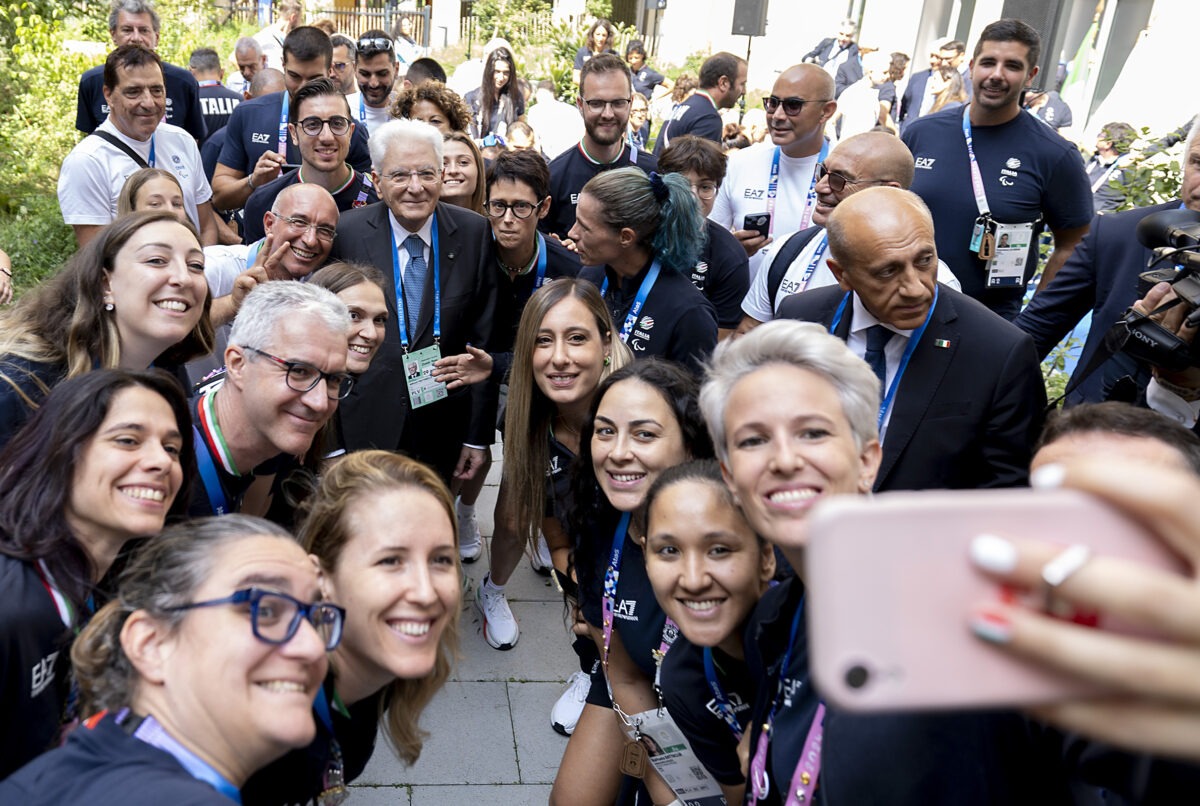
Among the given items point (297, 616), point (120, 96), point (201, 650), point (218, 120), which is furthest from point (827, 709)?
point (218, 120)

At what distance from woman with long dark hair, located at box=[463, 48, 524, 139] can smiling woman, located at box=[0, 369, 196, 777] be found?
6596 millimetres

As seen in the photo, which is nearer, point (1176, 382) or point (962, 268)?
point (1176, 382)

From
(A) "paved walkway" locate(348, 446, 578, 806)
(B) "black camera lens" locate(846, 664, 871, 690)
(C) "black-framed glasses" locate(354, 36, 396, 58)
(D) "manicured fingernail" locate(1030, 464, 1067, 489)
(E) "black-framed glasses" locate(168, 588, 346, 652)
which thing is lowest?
(A) "paved walkway" locate(348, 446, 578, 806)

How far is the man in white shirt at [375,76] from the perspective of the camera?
6723mm

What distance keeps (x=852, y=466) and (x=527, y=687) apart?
2810mm

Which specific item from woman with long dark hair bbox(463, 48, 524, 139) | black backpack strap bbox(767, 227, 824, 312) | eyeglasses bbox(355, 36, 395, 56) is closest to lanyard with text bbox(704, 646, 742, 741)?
black backpack strap bbox(767, 227, 824, 312)

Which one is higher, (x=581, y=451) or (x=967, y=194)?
(x=967, y=194)

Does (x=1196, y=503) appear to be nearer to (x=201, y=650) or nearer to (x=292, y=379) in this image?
(x=201, y=650)

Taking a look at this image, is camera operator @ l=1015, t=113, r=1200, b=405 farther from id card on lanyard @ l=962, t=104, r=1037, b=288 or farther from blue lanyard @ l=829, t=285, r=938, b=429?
id card on lanyard @ l=962, t=104, r=1037, b=288

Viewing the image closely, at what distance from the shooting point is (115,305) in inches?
127

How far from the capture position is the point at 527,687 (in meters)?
4.45

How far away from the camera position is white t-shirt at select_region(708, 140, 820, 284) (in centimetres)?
531

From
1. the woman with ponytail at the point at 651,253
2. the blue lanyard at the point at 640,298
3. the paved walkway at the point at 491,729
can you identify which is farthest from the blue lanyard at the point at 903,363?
the paved walkway at the point at 491,729

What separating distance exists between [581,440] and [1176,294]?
1.90 m
